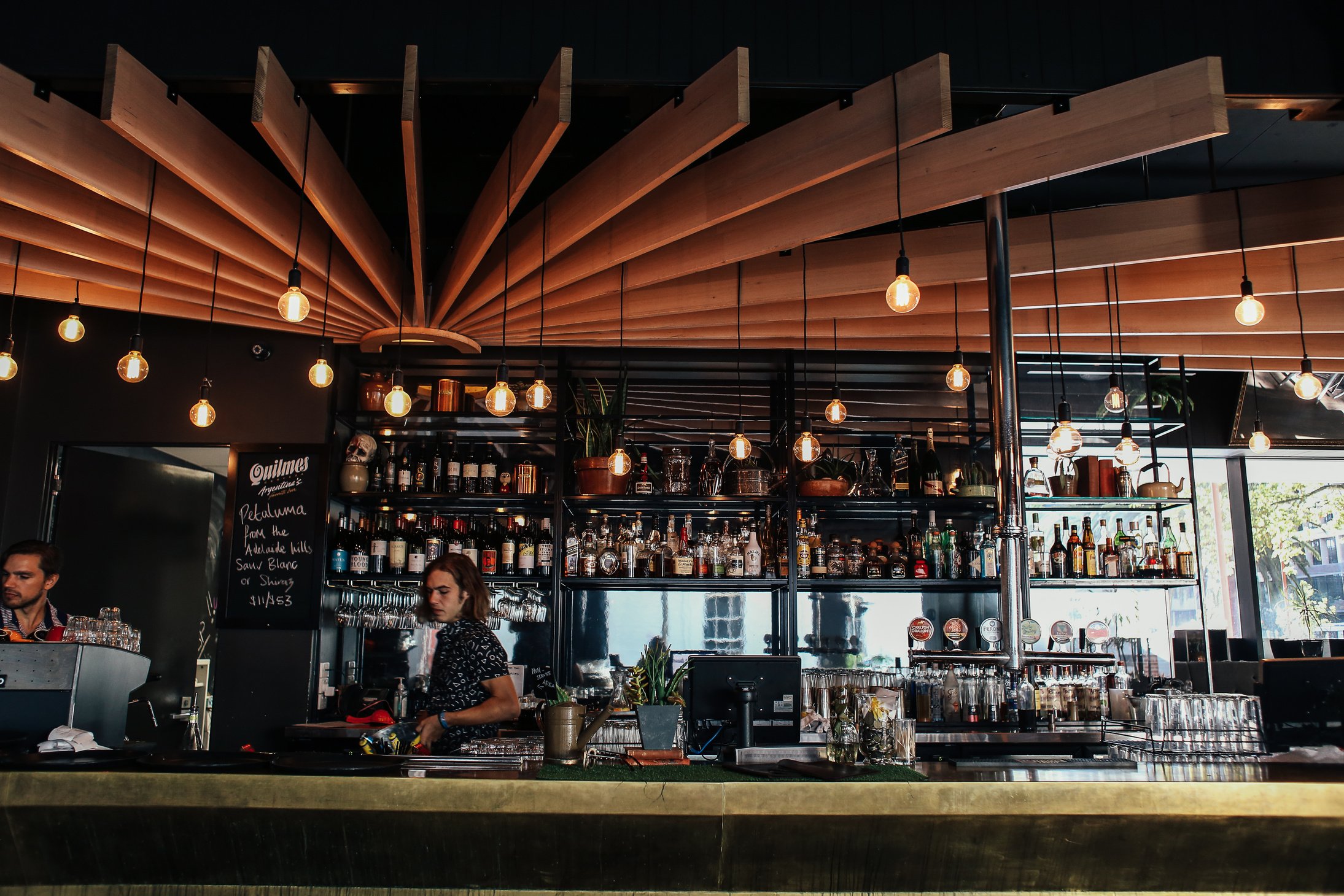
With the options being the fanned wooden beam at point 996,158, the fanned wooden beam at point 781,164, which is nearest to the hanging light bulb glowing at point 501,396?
the fanned wooden beam at point 781,164

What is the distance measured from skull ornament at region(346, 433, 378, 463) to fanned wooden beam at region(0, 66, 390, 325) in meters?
1.23

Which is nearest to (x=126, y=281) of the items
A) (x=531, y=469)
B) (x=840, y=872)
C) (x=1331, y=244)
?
(x=531, y=469)

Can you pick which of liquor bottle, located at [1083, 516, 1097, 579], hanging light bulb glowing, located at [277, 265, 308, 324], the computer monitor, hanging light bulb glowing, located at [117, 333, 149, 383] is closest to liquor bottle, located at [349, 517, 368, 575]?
hanging light bulb glowing, located at [117, 333, 149, 383]

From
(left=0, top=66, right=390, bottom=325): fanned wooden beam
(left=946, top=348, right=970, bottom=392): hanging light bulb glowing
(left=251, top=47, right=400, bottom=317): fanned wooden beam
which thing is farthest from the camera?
(left=946, top=348, right=970, bottom=392): hanging light bulb glowing

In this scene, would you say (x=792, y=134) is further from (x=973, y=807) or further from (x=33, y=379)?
(x=33, y=379)

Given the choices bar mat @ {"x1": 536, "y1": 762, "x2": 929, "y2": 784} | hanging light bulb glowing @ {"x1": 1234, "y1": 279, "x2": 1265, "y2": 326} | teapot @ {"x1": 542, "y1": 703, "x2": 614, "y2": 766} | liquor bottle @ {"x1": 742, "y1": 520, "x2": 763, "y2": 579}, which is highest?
hanging light bulb glowing @ {"x1": 1234, "y1": 279, "x2": 1265, "y2": 326}

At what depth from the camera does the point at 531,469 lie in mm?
6039

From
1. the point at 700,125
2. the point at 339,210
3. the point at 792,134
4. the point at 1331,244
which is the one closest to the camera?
the point at 700,125

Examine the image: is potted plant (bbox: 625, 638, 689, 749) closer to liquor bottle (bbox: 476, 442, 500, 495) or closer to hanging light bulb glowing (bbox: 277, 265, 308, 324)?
hanging light bulb glowing (bbox: 277, 265, 308, 324)

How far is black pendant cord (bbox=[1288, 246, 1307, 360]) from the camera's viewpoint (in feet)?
15.5

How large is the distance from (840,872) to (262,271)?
3964mm

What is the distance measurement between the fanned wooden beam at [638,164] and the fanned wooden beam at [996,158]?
610 mm

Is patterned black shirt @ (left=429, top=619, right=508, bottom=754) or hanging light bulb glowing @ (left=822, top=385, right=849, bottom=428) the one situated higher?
hanging light bulb glowing @ (left=822, top=385, right=849, bottom=428)

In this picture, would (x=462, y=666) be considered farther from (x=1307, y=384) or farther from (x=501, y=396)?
(x=1307, y=384)
